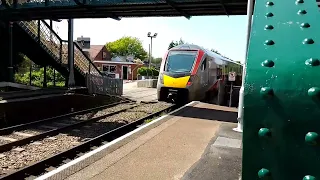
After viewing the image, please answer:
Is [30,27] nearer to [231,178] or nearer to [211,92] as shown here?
[211,92]

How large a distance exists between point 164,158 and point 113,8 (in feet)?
40.8

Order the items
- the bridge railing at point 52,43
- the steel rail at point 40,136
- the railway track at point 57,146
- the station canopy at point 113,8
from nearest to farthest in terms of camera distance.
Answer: the railway track at point 57,146 → the steel rail at point 40,136 → the station canopy at point 113,8 → the bridge railing at point 52,43

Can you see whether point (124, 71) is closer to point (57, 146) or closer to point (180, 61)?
point (180, 61)

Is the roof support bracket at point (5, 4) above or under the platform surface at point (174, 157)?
above

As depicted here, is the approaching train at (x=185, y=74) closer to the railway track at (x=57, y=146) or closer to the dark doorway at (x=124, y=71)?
the railway track at (x=57, y=146)

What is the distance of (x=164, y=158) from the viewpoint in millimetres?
5996

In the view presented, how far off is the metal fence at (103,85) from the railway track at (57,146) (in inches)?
355

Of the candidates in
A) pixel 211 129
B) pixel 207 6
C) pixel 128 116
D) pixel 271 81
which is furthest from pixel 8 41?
pixel 271 81

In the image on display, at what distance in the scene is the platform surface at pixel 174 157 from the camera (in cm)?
495

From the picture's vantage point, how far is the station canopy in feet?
50.0

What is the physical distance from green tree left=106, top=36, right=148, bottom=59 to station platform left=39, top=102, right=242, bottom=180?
107126mm

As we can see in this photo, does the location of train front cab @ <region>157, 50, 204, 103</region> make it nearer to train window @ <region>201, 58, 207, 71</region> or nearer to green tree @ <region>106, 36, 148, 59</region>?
train window @ <region>201, 58, 207, 71</region>

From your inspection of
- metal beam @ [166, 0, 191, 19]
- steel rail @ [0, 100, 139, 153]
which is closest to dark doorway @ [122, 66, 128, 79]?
metal beam @ [166, 0, 191, 19]

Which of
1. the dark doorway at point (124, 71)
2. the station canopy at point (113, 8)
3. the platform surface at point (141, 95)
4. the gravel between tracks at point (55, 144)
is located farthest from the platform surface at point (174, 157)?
the dark doorway at point (124, 71)
